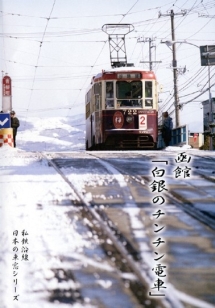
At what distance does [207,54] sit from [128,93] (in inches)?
126

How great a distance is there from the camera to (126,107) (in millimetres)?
21234

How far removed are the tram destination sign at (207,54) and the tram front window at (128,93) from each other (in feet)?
8.33

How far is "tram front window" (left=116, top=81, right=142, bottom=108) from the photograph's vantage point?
21047mm

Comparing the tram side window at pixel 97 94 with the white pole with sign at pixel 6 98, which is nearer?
the white pole with sign at pixel 6 98

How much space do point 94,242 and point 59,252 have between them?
0.45 meters

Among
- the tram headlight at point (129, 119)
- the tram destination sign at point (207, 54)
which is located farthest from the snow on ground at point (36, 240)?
the tram destination sign at point (207, 54)

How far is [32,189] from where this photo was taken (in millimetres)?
8508

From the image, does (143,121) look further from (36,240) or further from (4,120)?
(36,240)

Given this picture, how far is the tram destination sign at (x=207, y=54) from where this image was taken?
2159 cm

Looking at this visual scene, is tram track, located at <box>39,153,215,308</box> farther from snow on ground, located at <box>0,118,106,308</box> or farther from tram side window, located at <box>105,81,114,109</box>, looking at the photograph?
tram side window, located at <box>105,81,114,109</box>

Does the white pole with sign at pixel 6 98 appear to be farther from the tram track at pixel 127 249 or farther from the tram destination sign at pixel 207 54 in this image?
the tram destination sign at pixel 207 54

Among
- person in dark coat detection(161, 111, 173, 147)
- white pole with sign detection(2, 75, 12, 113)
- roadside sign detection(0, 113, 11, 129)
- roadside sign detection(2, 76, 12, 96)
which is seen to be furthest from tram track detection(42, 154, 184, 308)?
person in dark coat detection(161, 111, 173, 147)

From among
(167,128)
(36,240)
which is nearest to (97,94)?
(167,128)

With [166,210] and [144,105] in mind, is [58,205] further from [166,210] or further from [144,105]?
[144,105]
